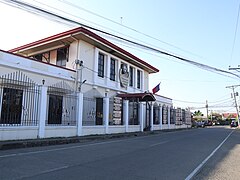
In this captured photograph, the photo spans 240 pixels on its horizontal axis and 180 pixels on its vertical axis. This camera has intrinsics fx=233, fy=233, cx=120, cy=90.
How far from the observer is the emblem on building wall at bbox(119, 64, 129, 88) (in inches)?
955

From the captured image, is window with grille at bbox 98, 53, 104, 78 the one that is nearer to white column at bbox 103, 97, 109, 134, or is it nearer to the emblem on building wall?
the emblem on building wall

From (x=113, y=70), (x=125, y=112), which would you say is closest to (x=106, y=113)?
(x=125, y=112)

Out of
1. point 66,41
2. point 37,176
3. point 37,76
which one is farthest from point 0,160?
point 66,41

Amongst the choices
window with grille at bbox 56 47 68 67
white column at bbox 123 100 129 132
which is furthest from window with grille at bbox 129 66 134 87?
window with grille at bbox 56 47 68 67

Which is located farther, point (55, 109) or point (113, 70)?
point (113, 70)

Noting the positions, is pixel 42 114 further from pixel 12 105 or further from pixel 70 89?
pixel 70 89

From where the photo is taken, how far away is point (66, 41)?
64.1ft

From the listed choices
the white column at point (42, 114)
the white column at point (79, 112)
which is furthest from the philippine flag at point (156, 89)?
the white column at point (42, 114)

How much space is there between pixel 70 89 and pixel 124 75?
334 inches

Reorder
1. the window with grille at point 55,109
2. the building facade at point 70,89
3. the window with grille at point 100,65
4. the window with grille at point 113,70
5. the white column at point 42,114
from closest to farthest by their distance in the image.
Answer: the white column at point 42,114 → the building facade at point 70,89 → the window with grille at point 55,109 → the window with grille at point 100,65 → the window with grille at point 113,70

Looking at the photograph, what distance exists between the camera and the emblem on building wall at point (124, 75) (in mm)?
24250

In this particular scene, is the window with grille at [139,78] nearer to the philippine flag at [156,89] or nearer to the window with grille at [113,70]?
the philippine flag at [156,89]

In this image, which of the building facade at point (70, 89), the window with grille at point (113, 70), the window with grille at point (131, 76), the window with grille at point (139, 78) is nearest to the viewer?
the building facade at point (70, 89)

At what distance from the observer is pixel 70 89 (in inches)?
695
